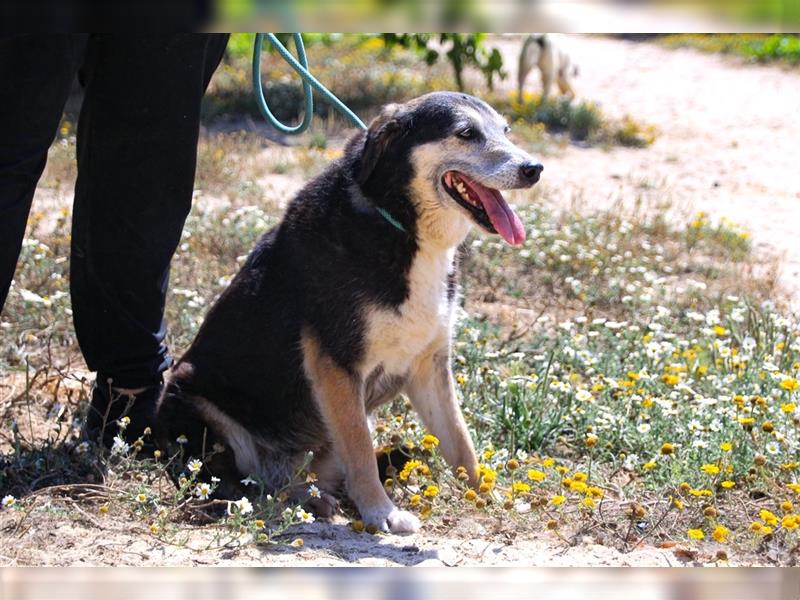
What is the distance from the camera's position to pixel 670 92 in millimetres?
11891

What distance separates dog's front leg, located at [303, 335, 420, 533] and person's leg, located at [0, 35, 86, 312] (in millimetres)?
1034

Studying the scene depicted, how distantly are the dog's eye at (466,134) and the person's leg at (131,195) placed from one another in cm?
87

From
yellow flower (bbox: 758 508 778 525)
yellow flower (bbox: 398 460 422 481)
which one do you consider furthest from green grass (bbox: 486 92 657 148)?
yellow flower (bbox: 758 508 778 525)

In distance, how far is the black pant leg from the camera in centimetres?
370

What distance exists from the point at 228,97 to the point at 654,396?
6.48 m

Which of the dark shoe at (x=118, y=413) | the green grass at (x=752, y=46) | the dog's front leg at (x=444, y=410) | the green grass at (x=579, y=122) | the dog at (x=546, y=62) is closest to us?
the dog's front leg at (x=444, y=410)

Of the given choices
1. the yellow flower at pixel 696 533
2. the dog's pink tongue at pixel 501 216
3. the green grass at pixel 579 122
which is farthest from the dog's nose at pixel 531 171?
the green grass at pixel 579 122

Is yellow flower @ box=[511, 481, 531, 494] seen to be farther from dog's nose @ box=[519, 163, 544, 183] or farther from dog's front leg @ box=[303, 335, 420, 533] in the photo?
dog's nose @ box=[519, 163, 544, 183]

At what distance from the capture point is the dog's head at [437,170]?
12.5ft

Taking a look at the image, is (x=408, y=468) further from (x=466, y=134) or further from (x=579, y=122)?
(x=579, y=122)

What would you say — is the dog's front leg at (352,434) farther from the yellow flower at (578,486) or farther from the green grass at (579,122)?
the green grass at (579,122)

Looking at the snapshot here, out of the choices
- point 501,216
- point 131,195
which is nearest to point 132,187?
point 131,195

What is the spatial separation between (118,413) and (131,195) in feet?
2.86

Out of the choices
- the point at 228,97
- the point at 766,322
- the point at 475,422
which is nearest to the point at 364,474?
the point at 475,422
